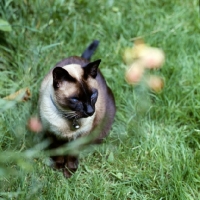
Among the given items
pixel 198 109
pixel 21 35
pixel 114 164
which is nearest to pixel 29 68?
pixel 21 35

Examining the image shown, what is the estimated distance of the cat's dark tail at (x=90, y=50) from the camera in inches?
131

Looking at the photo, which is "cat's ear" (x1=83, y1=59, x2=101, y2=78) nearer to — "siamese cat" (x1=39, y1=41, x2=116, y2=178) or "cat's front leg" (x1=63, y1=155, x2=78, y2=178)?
"siamese cat" (x1=39, y1=41, x2=116, y2=178)

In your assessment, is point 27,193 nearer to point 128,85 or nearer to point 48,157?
point 48,157

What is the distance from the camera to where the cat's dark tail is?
3335mm

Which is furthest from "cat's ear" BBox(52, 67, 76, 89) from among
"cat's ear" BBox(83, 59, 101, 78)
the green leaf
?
the green leaf

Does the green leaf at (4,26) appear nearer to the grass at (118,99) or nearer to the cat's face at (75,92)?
the grass at (118,99)

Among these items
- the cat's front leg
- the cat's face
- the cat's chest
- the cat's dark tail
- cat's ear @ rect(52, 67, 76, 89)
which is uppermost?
cat's ear @ rect(52, 67, 76, 89)

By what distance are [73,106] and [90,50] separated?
3.09 ft

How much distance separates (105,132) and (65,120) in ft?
1.41

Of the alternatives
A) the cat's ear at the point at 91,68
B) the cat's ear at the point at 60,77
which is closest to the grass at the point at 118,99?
the cat's ear at the point at 60,77

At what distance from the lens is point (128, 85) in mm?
3324

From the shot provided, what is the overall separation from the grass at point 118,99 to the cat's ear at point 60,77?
0.99ft

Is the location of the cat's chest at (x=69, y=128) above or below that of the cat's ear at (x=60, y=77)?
below

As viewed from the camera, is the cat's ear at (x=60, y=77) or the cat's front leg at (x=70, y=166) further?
the cat's front leg at (x=70, y=166)
